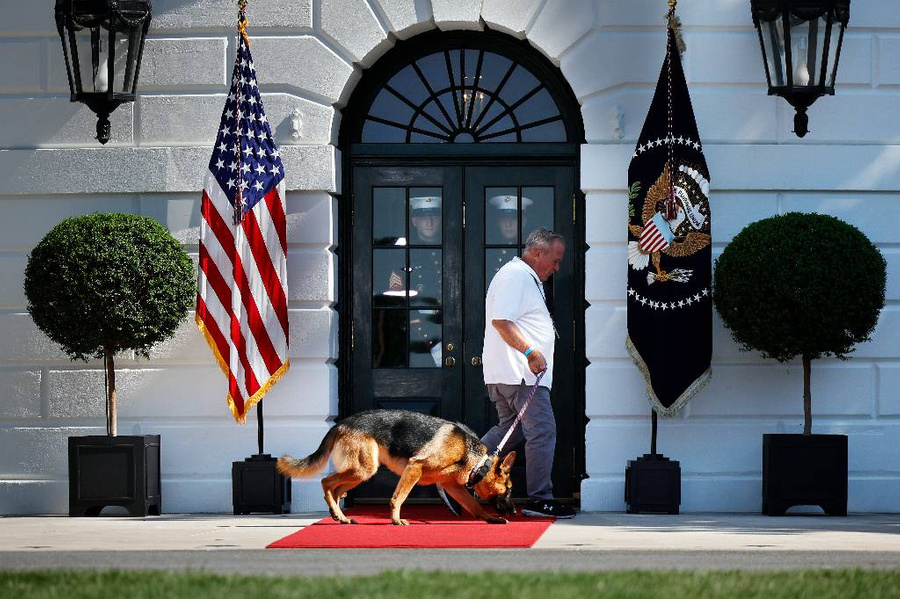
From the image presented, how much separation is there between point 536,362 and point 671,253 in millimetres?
1653

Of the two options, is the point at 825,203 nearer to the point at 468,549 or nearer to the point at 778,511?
the point at 778,511

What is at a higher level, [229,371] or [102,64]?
[102,64]

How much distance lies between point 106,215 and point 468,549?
180 inches

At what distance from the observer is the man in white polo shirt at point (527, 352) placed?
1222cm

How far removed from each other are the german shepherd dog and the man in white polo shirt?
56 cm

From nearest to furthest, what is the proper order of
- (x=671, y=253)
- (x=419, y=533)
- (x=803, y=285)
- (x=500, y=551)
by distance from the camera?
(x=500, y=551)
(x=419, y=533)
(x=803, y=285)
(x=671, y=253)

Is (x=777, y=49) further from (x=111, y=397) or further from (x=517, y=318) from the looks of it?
(x=111, y=397)

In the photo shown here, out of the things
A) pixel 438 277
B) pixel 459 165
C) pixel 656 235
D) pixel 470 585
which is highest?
pixel 459 165

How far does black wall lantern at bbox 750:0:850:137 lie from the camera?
41.1 ft

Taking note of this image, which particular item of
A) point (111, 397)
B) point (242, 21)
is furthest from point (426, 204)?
point (111, 397)

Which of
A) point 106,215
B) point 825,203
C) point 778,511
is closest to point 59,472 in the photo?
point 106,215

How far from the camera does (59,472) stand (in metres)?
13.3

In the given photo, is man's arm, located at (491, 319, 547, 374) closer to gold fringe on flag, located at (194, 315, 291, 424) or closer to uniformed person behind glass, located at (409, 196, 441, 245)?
uniformed person behind glass, located at (409, 196, 441, 245)

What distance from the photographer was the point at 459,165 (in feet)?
44.9
